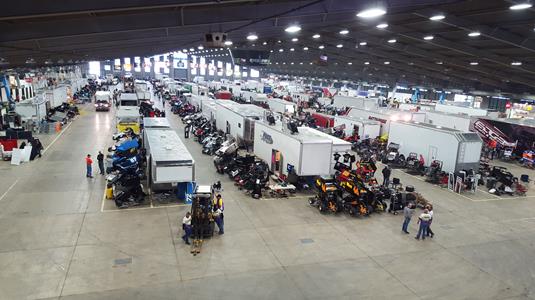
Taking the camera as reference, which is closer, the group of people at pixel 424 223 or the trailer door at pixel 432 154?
the group of people at pixel 424 223

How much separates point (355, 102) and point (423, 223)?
3477cm

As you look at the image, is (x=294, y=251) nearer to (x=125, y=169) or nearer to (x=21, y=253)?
(x=21, y=253)

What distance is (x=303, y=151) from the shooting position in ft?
50.9

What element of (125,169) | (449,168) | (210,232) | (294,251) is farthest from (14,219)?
(449,168)

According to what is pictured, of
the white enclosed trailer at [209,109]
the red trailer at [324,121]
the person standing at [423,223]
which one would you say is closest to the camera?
the person standing at [423,223]

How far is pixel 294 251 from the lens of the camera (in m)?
10.5

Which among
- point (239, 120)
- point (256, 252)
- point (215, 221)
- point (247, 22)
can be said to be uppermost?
point (247, 22)

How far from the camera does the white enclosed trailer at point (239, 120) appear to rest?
22938 millimetres

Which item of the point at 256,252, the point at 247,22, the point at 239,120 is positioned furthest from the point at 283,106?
the point at 256,252

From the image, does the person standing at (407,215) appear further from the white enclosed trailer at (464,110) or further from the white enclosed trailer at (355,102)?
the white enclosed trailer at (355,102)

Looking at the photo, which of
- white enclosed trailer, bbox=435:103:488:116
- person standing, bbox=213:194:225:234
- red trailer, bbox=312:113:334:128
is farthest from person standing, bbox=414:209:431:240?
white enclosed trailer, bbox=435:103:488:116

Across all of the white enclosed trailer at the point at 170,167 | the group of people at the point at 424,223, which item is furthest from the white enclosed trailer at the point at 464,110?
the white enclosed trailer at the point at 170,167

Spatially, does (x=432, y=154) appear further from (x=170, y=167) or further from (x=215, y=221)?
(x=170, y=167)

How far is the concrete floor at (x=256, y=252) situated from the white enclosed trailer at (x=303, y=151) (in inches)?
60.9
